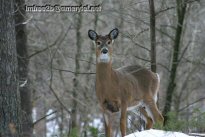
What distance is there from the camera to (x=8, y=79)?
7.65 metres

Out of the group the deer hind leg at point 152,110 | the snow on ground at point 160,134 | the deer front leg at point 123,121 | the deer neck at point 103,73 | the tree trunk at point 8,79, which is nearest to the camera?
the snow on ground at point 160,134

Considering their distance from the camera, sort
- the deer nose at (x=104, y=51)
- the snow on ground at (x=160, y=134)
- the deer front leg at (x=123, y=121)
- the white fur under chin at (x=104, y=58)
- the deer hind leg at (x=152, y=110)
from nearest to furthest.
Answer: the snow on ground at (x=160, y=134), the deer nose at (x=104, y=51), the white fur under chin at (x=104, y=58), the deer front leg at (x=123, y=121), the deer hind leg at (x=152, y=110)

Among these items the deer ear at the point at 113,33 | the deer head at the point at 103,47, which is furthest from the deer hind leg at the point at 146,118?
the deer ear at the point at 113,33

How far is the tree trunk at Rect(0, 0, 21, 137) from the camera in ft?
25.0

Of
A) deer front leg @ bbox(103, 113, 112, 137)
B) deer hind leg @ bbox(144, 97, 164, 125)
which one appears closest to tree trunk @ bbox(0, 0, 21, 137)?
deer front leg @ bbox(103, 113, 112, 137)

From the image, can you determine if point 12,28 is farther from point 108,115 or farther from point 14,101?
point 108,115

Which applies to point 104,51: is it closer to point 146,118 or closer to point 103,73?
point 103,73

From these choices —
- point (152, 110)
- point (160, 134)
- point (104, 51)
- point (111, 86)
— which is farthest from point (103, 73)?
point (160, 134)

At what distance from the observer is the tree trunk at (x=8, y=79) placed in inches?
300

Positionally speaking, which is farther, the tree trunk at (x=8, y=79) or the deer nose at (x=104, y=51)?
the deer nose at (x=104, y=51)

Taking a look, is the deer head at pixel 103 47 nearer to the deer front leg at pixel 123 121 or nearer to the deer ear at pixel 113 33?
the deer ear at pixel 113 33

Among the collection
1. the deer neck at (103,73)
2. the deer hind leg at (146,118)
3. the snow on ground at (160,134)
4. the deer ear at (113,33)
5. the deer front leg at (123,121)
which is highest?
the deer ear at (113,33)

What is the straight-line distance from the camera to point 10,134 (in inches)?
301

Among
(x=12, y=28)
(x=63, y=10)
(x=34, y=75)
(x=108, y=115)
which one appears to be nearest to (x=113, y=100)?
(x=108, y=115)
